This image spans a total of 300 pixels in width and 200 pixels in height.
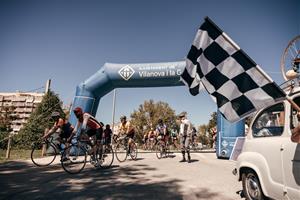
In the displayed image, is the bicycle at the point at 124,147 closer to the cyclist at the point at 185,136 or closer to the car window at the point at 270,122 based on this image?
the cyclist at the point at 185,136

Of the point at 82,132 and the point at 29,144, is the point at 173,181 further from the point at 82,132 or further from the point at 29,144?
the point at 29,144

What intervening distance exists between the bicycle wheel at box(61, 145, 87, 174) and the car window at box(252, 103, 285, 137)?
4737 millimetres

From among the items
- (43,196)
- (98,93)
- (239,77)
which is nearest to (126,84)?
(98,93)

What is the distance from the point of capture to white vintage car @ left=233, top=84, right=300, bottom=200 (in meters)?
2.75

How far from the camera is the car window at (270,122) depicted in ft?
10.4

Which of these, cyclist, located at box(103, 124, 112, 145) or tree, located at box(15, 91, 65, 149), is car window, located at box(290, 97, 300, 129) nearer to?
cyclist, located at box(103, 124, 112, 145)

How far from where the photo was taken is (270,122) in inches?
135

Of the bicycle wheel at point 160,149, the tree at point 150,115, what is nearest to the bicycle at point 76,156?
the bicycle wheel at point 160,149

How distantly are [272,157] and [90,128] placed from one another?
5.24m

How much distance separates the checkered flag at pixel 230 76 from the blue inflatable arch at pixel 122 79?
921 cm

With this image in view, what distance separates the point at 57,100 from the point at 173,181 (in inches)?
667

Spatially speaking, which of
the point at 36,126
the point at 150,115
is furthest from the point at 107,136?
the point at 150,115

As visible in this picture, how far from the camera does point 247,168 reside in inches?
144

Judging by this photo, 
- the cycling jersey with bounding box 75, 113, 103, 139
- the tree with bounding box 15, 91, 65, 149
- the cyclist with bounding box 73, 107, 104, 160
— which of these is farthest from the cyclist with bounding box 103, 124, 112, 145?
the tree with bounding box 15, 91, 65, 149
